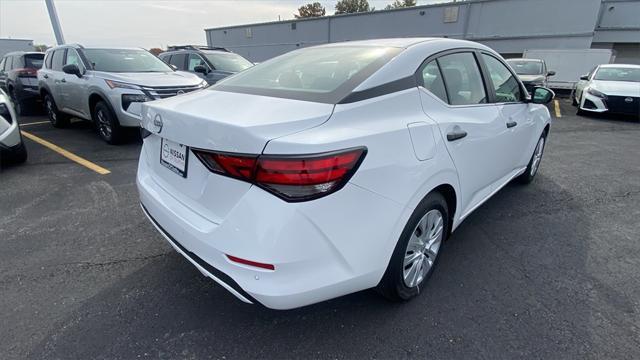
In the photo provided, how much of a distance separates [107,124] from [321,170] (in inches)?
Result: 234

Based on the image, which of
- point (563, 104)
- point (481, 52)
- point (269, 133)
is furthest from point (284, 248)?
point (563, 104)

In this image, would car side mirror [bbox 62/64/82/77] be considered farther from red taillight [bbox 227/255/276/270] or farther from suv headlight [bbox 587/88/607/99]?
suv headlight [bbox 587/88/607/99]

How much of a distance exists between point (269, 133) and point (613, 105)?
11.2 metres

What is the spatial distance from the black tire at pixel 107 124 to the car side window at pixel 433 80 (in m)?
5.41

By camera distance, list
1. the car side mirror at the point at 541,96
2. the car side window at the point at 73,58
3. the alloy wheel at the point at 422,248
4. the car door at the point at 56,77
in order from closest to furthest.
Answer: the alloy wheel at the point at 422,248 < the car side mirror at the point at 541,96 < the car side window at the point at 73,58 < the car door at the point at 56,77

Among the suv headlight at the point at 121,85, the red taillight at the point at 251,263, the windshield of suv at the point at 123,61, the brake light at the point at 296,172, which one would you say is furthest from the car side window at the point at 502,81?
the windshield of suv at the point at 123,61

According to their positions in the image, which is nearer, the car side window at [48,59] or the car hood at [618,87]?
the car side window at [48,59]

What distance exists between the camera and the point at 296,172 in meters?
1.48

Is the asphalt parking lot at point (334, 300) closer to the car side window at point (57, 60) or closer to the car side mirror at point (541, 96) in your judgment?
the car side mirror at point (541, 96)

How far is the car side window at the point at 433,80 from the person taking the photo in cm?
221

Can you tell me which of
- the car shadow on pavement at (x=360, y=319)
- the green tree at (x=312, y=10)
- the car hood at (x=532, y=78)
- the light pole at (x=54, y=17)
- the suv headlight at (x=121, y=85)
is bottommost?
the car shadow on pavement at (x=360, y=319)

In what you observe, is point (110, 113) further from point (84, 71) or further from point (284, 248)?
point (284, 248)

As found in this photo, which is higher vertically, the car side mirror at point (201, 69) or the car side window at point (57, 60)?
the car side window at point (57, 60)

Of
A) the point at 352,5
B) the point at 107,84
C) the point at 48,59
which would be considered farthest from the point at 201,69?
the point at 352,5
